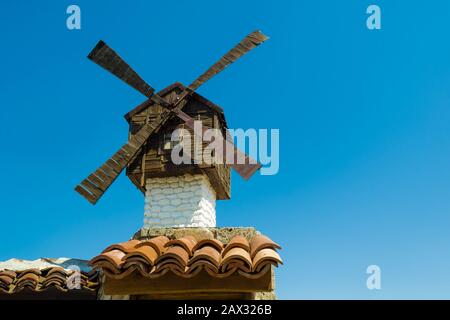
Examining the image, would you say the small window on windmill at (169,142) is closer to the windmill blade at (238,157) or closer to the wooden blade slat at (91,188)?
the windmill blade at (238,157)

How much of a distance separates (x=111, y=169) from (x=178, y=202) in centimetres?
135

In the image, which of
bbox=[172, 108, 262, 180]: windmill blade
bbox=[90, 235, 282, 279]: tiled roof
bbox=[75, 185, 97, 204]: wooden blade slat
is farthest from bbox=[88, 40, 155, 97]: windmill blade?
bbox=[90, 235, 282, 279]: tiled roof

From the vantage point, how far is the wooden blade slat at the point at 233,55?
27.1 ft

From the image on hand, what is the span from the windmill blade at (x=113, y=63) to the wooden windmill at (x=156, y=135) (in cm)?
2

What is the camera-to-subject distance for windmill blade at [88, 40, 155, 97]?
27.6 feet

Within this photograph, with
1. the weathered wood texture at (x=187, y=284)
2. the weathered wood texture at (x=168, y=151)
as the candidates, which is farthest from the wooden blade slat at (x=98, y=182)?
the weathered wood texture at (x=187, y=284)

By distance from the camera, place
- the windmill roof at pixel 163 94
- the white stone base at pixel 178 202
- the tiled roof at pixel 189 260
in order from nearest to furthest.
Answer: the tiled roof at pixel 189 260 < the white stone base at pixel 178 202 < the windmill roof at pixel 163 94

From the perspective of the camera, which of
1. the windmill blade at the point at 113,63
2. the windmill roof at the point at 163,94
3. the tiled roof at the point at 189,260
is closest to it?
the tiled roof at the point at 189,260

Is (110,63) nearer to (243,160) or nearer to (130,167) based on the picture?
(130,167)

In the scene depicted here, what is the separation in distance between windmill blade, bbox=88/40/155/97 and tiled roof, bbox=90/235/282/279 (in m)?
4.90

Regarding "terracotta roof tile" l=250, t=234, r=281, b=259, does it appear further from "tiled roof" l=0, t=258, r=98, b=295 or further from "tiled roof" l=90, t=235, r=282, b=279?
"tiled roof" l=0, t=258, r=98, b=295
